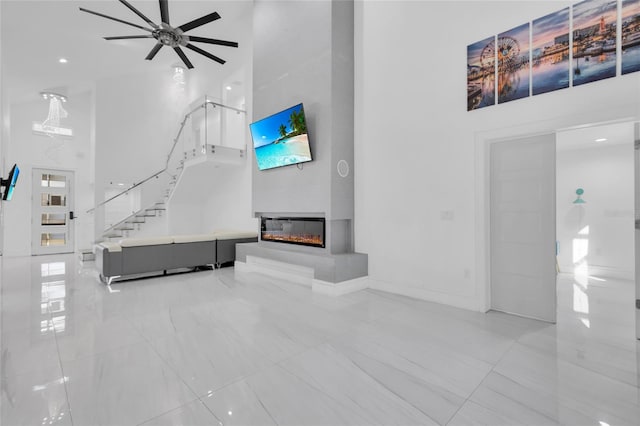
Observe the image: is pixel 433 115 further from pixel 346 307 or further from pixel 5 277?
pixel 5 277

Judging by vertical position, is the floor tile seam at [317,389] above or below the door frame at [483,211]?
below

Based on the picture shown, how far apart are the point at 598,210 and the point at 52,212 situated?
14561 millimetres

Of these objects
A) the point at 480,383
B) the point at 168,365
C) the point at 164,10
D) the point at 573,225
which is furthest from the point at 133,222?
the point at 573,225

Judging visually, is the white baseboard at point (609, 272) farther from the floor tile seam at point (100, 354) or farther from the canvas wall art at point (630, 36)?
the floor tile seam at point (100, 354)

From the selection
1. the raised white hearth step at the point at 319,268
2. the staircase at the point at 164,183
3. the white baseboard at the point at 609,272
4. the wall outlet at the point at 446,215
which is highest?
the staircase at the point at 164,183

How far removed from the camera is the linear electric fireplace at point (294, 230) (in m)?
5.01

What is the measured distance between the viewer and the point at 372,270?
15.5 ft

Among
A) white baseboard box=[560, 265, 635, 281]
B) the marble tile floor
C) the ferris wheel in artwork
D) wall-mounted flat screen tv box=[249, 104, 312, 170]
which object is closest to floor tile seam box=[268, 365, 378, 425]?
the marble tile floor

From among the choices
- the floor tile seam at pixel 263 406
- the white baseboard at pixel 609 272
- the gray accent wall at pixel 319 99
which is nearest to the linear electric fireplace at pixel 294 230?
A: the gray accent wall at pixel 319 99

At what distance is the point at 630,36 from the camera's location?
2652mm

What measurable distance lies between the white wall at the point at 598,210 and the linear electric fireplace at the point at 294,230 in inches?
189

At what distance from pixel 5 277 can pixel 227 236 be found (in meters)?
4.23

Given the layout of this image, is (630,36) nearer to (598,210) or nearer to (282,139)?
(282,139)

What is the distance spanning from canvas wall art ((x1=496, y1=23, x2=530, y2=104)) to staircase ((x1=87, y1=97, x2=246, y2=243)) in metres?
5.96
